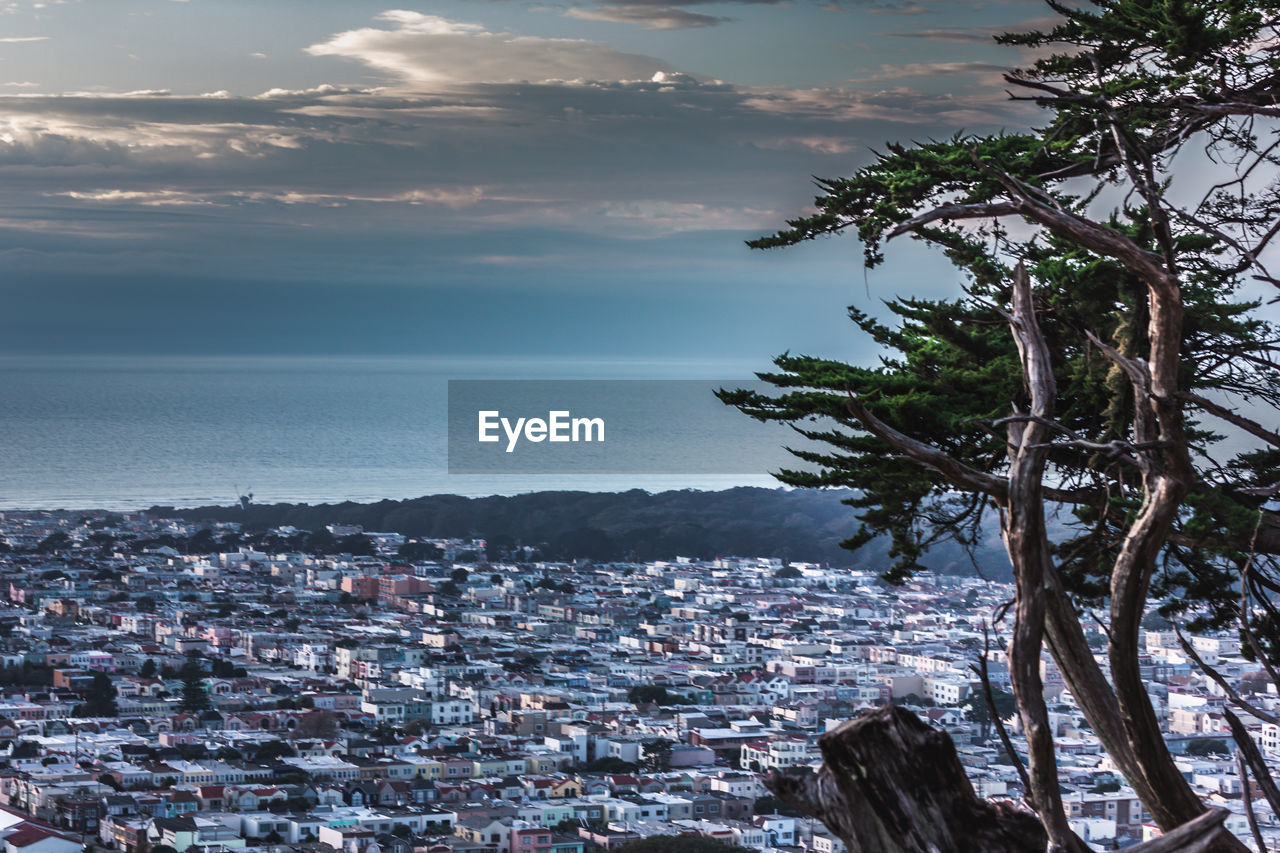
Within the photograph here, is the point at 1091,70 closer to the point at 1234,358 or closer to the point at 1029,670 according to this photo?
the point at 1234,358

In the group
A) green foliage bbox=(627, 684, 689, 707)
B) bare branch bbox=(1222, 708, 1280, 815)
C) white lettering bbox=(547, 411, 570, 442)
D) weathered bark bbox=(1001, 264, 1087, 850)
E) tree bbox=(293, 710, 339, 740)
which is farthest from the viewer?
green foliage bbox=(627, 684, 689, 707)

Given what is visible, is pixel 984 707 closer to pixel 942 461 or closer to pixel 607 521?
pixel 942 461

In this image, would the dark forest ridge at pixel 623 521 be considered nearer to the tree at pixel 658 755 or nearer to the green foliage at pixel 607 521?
the green foliage at pixel 607 521

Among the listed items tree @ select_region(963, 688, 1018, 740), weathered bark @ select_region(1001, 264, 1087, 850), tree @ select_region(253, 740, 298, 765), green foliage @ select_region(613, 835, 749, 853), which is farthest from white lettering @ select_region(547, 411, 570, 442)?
weathered bark @ select_region(1001, 264, 1087, 850)

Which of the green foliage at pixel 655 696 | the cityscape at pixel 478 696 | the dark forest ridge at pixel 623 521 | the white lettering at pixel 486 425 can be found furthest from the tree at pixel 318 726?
the dark forest ridge at pixel 623 521

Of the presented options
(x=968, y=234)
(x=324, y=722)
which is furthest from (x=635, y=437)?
(x=968, y=234)

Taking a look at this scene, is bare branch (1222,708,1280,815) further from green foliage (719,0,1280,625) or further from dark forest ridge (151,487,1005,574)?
dark forest ridge (151,487,1005,574)

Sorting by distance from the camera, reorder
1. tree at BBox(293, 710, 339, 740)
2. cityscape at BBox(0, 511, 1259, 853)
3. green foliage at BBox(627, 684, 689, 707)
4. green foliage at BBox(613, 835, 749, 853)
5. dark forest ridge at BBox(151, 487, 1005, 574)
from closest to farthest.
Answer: green foliage at BBox(613, 835, 749, 853)
cityscape at BBox(0, 511, 1259, 853)
tree at BBox(293, 710, 339, 740)
green foliage at BBox(627, 684, 689, 707)
dark forest ridge at BBox(151, 487, 1005, 574)
